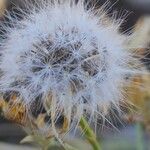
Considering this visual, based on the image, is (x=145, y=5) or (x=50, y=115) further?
(x=145, y=5)

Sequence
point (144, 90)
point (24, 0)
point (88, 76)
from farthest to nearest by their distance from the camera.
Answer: point (144, 90), point (24, 0), point (88, 76)

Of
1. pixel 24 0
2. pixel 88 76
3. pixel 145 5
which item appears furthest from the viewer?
pixel 145 5

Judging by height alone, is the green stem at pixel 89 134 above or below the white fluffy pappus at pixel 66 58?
below

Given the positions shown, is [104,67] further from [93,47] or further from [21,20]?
[21,20]

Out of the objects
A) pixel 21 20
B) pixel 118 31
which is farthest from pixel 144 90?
pixel 21 20

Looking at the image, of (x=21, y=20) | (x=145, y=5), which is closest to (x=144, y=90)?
(x=21, y=20)

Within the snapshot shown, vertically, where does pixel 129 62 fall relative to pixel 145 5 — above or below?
above

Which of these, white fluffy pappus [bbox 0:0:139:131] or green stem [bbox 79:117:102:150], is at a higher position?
white fluffy pappus [bbox 0:0:139:131]

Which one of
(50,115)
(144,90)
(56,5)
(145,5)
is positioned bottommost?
(145,5)
